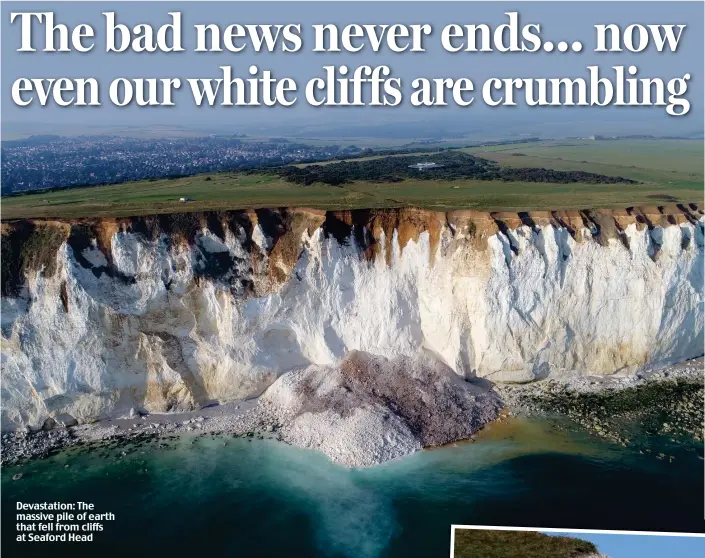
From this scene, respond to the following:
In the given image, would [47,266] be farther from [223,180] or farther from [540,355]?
[540,355]

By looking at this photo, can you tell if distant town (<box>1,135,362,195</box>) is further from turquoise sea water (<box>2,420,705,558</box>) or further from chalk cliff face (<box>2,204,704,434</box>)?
turquoise sea water (<box>2,420,705,558</box>)

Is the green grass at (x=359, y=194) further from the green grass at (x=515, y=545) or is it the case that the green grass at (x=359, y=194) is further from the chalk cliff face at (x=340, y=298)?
the green grass at (x=515, y=545)

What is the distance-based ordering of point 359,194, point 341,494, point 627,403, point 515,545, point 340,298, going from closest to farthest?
point 515,545, point 341,494, point 627,403, point 340,298, point 359,194

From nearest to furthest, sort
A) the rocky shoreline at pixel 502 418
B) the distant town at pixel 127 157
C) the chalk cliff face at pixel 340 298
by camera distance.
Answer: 1. the rocky shoreline at pixel 502 418
2. the chalk cliff face at pixel 340 298
3. the distant town at pixel 127 157

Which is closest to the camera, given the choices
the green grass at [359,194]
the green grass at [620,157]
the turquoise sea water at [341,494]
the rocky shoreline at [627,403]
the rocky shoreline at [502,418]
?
the turquoise sea water at [341,494]

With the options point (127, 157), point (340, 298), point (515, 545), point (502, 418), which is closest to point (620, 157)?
point (502, 418)

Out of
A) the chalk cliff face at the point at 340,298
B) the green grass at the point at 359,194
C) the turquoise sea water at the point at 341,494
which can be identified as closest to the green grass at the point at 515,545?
the turquoise sea water at the point at 341,494

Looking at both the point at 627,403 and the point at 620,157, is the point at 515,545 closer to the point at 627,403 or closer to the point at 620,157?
the point at 627,403
